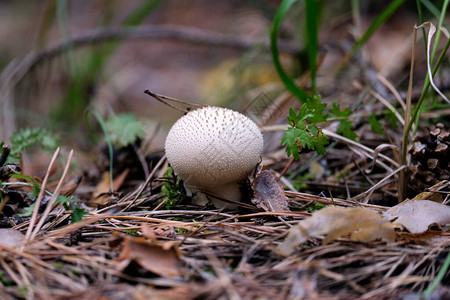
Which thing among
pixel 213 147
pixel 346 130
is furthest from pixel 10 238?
pixel 346 130

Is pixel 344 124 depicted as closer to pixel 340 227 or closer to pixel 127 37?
pixel 340 227

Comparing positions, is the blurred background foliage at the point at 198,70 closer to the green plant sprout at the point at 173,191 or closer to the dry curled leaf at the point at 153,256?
the green plant sprout at the point at 173,191

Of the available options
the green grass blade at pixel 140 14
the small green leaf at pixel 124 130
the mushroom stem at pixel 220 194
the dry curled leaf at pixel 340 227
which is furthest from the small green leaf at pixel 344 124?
Result: the green grass blade at pixel 140 14

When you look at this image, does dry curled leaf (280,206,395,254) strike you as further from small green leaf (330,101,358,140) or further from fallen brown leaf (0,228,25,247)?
fallen brown leaf (0,228,25,247)

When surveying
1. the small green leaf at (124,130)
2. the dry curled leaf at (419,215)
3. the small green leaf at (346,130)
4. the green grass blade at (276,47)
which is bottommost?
the dry curled leaf at (419,215)

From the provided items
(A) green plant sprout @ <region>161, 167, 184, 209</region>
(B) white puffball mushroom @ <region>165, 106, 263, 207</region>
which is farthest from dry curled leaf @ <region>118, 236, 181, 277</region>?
(A) green plant sprout @ <region>161, 167, 184, 209</region>

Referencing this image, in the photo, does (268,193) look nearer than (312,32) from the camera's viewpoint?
Yes

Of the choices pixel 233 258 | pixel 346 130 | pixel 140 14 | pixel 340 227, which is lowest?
pixel 233 258

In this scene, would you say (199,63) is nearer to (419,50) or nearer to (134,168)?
(419,50)
